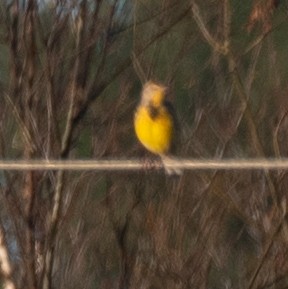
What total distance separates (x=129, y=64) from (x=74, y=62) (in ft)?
1.70

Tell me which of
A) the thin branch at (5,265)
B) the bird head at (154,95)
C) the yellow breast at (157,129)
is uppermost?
the bird head at (154,95)

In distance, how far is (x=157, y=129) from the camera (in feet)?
15.1

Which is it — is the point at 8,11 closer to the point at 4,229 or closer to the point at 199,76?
the point at 4,229

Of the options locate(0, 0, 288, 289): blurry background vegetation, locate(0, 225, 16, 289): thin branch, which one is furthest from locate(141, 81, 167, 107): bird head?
locate(0, 225, 16, 289): thin branch

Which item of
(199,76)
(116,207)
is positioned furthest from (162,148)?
(199,76)

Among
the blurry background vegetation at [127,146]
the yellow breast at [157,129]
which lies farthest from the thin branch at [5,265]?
the yellow breast at [157,129]

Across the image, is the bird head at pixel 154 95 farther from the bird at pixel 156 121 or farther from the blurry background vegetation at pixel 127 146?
the blurry background vegetation at pixel 127 146

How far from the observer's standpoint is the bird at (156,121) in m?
4.62

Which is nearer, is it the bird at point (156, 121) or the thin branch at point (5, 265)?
the bird at point (156, 121)

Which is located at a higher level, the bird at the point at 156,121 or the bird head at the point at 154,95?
the bird head at the point at 154,95

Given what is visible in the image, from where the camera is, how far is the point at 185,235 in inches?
221

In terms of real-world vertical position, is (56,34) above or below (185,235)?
above

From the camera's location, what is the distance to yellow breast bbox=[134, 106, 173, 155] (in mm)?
4617

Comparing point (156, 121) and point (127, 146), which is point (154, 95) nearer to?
point (156, 121)
